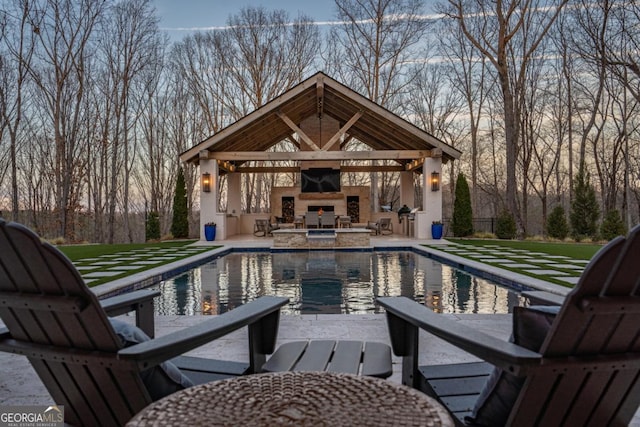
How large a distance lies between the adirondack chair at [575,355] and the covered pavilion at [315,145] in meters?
12.0

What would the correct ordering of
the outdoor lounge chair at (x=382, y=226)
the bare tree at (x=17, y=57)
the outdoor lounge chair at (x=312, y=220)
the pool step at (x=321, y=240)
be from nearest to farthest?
1. the pool step at (x=321, y=240)
2. the bare tree at (x=17, y=57)
3. the outdoor lounge chair at (x=312, y=220)
4. the outdoor lounge chair at (x=382, y=226)

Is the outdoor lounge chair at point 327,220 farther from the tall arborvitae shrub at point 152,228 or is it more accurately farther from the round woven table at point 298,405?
the round woven table at point 298,405

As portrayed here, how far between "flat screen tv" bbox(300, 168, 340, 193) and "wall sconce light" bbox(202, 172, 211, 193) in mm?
4758

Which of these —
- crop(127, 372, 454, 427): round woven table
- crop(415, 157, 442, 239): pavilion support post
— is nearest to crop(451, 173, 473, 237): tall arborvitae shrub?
crop(415, 157, 442, 239): pavilion support post

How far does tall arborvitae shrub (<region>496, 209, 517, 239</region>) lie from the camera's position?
1485 cm

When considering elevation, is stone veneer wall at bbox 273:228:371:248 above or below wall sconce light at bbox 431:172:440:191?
below

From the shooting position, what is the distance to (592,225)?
14.2 m

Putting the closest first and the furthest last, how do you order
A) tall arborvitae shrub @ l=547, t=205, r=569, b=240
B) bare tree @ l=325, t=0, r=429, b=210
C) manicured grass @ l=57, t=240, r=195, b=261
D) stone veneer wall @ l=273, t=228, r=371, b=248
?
manicured grass @ l=57, t=240, r=195, b=261, stone veneer wall @ l=273, t=228, r=371, b=248, tall arborvitae shrub @ l=547, t=205, r=569, b=240, bare tree @ l=325, t=0, r=429, b=210

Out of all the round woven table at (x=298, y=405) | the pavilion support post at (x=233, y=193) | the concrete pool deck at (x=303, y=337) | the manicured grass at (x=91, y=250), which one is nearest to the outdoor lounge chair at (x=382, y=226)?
the pavilion support post at (x=233, y=193)

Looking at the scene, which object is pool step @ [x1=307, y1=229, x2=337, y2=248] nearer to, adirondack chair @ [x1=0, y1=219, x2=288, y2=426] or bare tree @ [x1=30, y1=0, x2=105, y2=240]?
bare tree @ [x1=30, y1=0, x2=105, y2=240]

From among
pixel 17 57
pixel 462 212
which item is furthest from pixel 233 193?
pixel 462 212

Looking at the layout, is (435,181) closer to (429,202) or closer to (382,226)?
(429,202)

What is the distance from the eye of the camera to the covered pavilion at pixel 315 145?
1295cm

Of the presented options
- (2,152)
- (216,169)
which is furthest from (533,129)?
(2,152)
